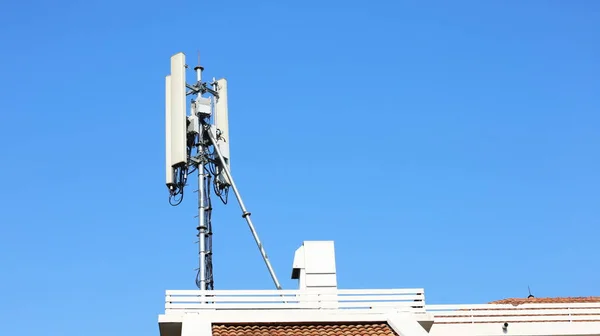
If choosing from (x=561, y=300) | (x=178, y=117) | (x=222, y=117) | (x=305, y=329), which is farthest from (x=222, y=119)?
(x=305, y=329)

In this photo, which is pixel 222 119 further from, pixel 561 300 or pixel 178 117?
pixel 561 300

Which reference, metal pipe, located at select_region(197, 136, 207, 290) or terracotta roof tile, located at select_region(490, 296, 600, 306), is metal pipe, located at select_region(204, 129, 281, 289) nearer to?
metal pipe, located at select_region(197, 136, 207, 290)

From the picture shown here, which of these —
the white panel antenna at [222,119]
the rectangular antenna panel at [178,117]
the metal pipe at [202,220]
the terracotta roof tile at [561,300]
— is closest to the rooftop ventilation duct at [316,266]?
the terracotta roof tile at [561,300]

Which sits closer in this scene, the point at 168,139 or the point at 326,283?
the point at 326,283

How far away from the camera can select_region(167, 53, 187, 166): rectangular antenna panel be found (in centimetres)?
3631

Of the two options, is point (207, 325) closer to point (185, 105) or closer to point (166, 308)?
point (166, 308)

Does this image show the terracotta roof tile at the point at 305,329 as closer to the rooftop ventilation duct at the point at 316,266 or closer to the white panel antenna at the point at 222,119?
the rooftop ventilation duct at the point at 316,266

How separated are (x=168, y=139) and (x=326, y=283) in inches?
505

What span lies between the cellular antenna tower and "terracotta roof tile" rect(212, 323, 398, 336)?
12326 mm

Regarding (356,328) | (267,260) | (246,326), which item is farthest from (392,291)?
(267,260)

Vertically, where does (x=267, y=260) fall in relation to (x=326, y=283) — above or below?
above

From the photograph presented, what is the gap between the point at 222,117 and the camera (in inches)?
1566

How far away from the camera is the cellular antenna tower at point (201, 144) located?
3638cm

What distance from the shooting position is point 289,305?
23.3m
